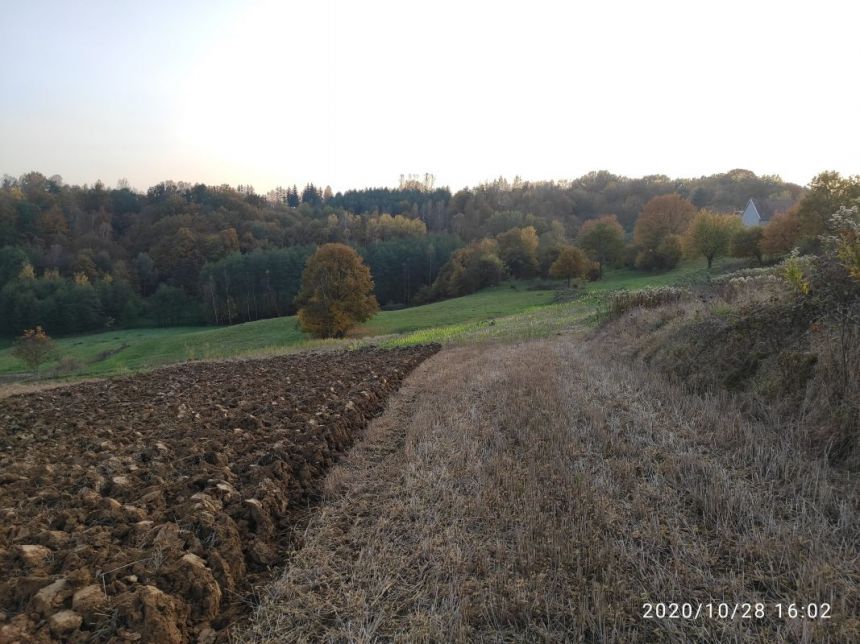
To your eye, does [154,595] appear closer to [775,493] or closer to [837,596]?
[837,596]

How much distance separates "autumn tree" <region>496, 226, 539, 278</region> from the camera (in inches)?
2849

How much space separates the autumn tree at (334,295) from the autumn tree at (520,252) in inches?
1447

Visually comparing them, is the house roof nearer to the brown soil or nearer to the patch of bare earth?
the patch of bare earth

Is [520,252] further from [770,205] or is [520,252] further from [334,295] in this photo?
[770,205]

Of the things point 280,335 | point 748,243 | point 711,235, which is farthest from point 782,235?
point 280,335

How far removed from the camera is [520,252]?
73125 mm

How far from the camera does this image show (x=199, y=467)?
5.55m

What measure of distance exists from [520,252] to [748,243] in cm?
3166

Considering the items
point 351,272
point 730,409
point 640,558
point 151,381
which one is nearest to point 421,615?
point 640,558

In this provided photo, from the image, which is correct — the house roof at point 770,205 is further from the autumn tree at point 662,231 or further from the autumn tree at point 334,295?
the autumn tree at point 334,295

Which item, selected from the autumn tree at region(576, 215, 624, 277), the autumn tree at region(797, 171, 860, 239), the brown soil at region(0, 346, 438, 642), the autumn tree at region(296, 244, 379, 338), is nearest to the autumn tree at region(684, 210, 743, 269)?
the autumn tree at region(797, 171, 860, 239)

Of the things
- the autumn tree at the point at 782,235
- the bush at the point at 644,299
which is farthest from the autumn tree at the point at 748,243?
the bush at the point at 644,299

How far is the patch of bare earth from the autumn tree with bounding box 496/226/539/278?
6775 cm

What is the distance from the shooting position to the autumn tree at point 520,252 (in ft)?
237
